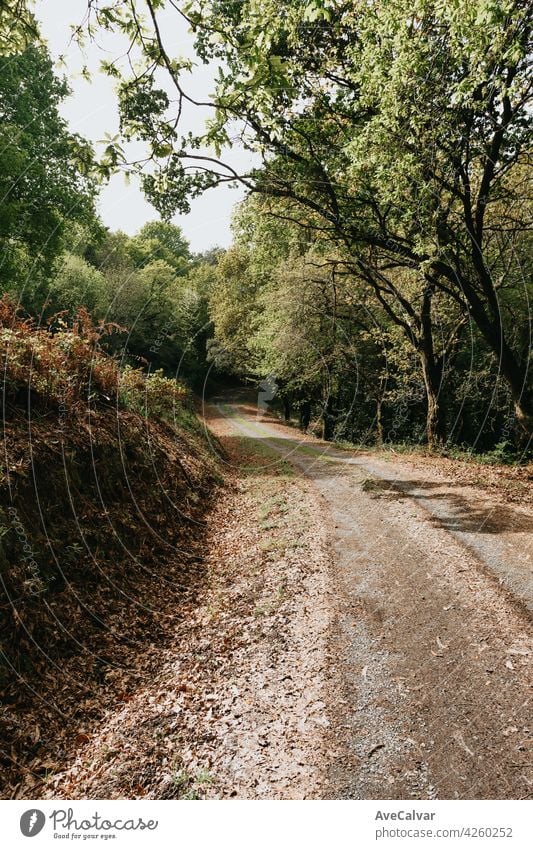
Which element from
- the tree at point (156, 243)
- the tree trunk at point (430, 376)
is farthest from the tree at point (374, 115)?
the tree at point (156, 243)

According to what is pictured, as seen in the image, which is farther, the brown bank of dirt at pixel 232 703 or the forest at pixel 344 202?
the forest at pixel 344 202

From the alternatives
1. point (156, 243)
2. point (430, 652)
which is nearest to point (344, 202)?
point (430, 652)

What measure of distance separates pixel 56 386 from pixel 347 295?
18769mm

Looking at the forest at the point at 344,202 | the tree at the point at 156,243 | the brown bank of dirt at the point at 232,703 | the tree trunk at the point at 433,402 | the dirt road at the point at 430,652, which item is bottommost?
the brown bank of dirt at the point at 232,703

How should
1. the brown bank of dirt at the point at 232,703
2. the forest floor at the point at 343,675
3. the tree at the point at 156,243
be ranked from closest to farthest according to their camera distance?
the forest floor at the point at 343,675 → the brown bank of dirt at the point at 232,703 → the tree at the point at 156,243

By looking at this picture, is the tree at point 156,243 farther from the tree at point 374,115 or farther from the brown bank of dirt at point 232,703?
the brown bank of dirt at point 232,703

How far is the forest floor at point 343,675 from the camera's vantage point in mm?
4277

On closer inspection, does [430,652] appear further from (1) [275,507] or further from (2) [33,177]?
(2) [33,177]

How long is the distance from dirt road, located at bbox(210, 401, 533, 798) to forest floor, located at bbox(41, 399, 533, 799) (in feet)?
0.06

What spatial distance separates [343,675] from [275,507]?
7.26 metres

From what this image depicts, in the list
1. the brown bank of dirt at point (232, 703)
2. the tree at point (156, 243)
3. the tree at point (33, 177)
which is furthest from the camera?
the tree at point (156, 243)

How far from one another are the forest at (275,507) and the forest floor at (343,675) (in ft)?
0.11

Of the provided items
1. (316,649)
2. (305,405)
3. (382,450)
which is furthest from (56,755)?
(305,405)
